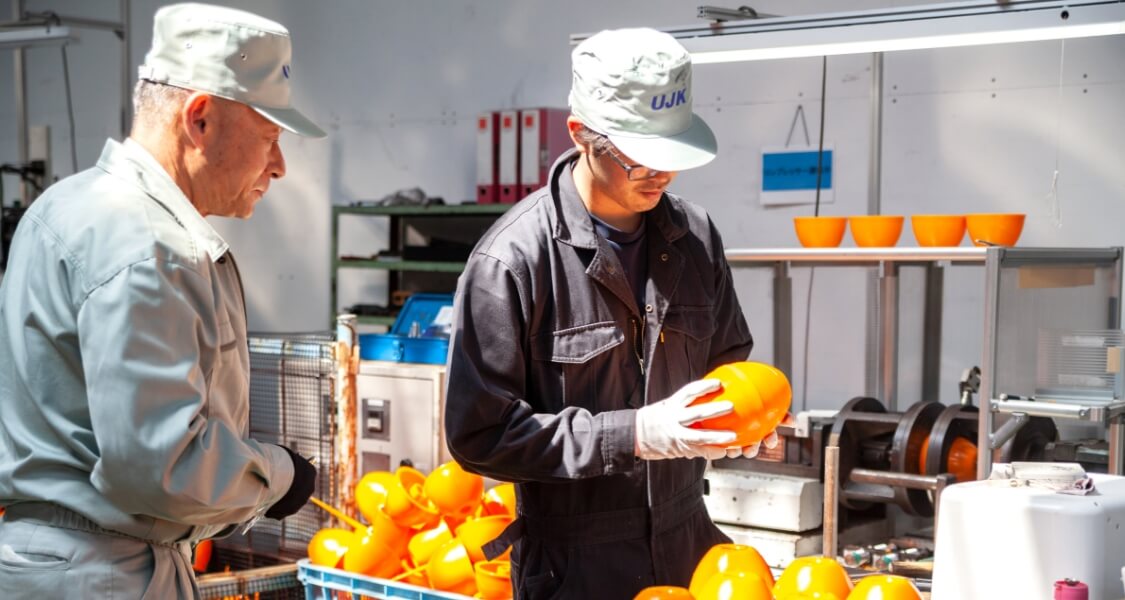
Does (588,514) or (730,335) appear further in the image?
(730,335)

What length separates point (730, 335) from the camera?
240 centimetres

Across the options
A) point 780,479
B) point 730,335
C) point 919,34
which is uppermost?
point 919,34

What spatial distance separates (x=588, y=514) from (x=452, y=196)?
4334 millimetres

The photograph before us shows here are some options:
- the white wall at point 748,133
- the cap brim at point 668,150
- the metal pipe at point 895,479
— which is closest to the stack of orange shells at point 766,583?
the cap brim at point 668,150

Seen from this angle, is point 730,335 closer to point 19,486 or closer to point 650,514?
point 650,514

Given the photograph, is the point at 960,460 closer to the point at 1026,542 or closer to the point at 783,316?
the point at 783,316

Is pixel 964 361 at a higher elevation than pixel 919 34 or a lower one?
lower

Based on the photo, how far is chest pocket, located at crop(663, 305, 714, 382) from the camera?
7.35 ft

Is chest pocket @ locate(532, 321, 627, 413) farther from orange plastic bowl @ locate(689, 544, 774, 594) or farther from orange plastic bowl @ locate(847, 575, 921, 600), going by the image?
orange plastic bowl @ locate(847, 575, 921, 600)

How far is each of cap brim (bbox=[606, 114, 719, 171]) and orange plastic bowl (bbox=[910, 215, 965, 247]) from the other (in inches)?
75.3

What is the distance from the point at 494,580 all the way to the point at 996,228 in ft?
6.41

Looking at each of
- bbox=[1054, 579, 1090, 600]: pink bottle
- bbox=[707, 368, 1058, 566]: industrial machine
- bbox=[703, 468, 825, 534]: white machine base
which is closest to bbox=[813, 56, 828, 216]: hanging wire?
bbox=[707, 368, 1058, 566]: industrial machine

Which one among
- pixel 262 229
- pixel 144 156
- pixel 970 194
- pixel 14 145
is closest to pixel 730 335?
pixel 144 156

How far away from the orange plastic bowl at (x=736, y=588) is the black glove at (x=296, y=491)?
65 cm
